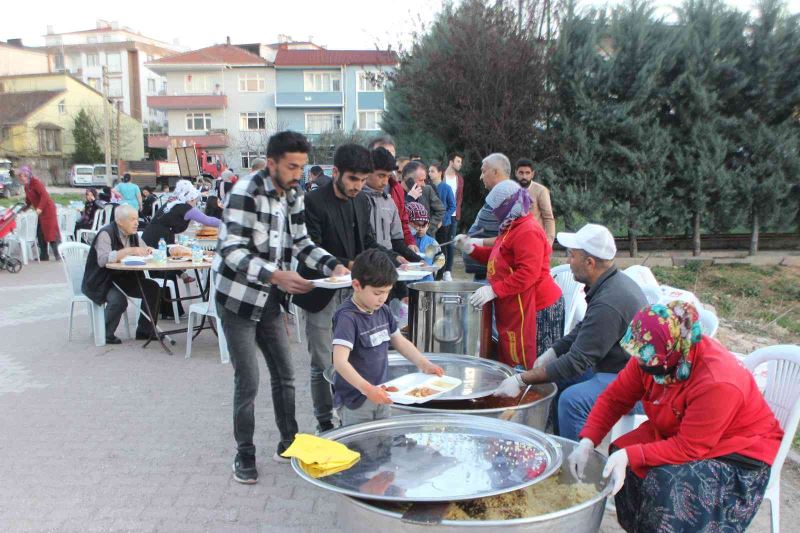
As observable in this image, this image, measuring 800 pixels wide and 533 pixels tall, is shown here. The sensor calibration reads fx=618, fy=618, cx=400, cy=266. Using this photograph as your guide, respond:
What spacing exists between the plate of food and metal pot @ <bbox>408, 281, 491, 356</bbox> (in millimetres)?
869

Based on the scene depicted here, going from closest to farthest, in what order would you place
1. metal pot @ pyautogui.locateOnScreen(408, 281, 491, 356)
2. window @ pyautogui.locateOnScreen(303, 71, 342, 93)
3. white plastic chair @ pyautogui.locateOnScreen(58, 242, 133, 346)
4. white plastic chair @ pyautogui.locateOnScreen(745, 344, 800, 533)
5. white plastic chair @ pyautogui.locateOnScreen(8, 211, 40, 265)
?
white plastic chair @ pyautogui.locateOnScreen(745, 344, 800, 533) → metal pot @ pyautogui.locateOnScreen(408, 281, 491, 356) → white plastic chair @ pyautogui.locateOnScreen(58, 242, 133, 346) → white plastic chair @ pyautogui.locateOnScreen(8, 211, 40, 265) → window @ pyautogui.locateOnScreen(303, 71, 342, 93)

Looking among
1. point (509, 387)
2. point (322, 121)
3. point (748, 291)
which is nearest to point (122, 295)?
point (509, 387)

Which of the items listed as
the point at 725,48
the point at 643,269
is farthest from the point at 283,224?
the point at 725,48

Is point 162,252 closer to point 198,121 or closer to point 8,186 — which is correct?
point 8,186

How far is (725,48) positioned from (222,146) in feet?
133

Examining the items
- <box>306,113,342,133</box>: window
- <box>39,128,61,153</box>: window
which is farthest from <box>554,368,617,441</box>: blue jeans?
<box>39,128,61,153</box>: window

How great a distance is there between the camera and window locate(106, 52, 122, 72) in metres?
71.4

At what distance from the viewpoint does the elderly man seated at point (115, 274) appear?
6.16 meters

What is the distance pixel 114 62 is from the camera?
72000mm

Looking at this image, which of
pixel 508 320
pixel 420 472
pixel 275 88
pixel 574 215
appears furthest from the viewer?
pixel 275 88

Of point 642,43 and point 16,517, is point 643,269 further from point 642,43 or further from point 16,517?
point 642,43

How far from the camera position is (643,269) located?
16.7ft

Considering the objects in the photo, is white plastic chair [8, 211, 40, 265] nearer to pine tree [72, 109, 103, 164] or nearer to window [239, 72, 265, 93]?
window [239, 72, 265, 93]

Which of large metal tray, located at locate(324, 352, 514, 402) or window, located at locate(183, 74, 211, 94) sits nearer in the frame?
large metal tray, located at locate(324, 352, 514, 402)
